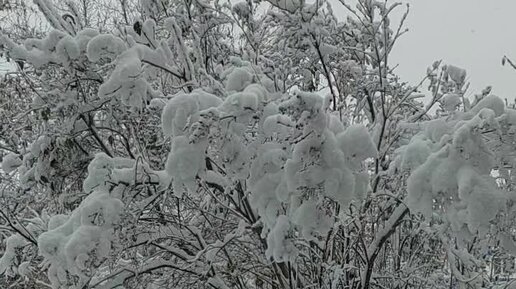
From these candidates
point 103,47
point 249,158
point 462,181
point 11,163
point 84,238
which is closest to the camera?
point 462,181

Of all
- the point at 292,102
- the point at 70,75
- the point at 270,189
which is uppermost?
the point at 70,75

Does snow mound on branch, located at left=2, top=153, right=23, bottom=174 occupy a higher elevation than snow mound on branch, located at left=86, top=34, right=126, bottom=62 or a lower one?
lower

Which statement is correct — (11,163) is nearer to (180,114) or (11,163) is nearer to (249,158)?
(180,114)

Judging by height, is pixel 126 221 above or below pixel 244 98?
below

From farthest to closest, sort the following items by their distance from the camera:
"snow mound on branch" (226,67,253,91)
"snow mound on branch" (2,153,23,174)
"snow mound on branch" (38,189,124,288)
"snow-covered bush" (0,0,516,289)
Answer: "snow mound on branch" (2,153,23,174) < "snow mound on branch" (226,67,253,91) < "snow mound on branch" (38,189,124,288) < "snow-covered bush" (0,0,516,289)

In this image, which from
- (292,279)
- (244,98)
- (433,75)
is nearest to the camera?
(244,98)

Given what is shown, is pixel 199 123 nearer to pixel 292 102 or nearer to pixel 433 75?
pixel 292 102

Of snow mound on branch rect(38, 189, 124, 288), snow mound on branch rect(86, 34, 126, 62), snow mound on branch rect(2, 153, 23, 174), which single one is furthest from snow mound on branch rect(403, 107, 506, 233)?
snow mound on branch rect(2, 153, 23, 174)

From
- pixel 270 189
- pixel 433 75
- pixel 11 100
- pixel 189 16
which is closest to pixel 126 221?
pixel 270 189

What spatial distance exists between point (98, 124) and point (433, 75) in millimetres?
2346

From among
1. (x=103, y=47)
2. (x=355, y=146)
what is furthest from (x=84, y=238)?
(x=355, y=146)

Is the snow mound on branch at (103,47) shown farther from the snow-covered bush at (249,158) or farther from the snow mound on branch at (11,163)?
the snow mound on branch at (11,163)

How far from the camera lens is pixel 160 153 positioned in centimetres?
425

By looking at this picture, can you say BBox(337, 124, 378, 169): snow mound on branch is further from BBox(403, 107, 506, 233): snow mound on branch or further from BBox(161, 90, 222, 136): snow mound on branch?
BBox(161, 90, 222, 136): snow mound on branch
